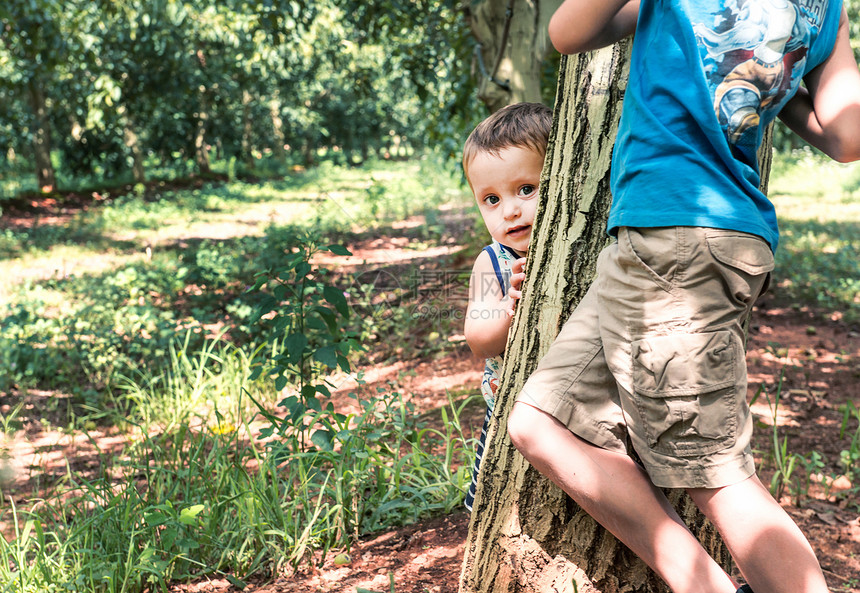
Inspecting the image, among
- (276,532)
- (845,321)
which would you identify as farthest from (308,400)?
(845,321)

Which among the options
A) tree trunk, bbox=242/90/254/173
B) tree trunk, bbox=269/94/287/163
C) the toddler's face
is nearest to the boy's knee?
the toddler's face

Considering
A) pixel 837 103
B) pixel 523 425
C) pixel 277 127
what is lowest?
pixel 523 425

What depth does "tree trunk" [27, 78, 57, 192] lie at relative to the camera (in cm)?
1403

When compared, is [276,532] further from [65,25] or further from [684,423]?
[65,25]

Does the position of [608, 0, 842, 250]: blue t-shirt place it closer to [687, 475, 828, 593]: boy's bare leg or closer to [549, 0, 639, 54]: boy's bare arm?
[549, 0, 639, 54]: boy's bare arm

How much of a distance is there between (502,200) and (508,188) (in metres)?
0.04

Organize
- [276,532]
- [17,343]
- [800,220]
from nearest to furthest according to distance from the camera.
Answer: [276,532]
[17,343]
[800,220]

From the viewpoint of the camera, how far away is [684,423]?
4.02 feet

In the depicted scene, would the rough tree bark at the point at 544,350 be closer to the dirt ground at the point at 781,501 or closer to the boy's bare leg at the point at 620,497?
the boy's bare leg at the point at 620,497

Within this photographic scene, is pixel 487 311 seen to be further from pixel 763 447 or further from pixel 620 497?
pixel 763 447

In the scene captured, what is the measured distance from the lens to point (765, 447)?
9.46ft

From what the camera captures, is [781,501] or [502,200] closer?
[502,200]

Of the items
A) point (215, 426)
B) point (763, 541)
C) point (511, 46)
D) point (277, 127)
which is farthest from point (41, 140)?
point (763, 541)

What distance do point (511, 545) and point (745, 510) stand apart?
1.74ft
